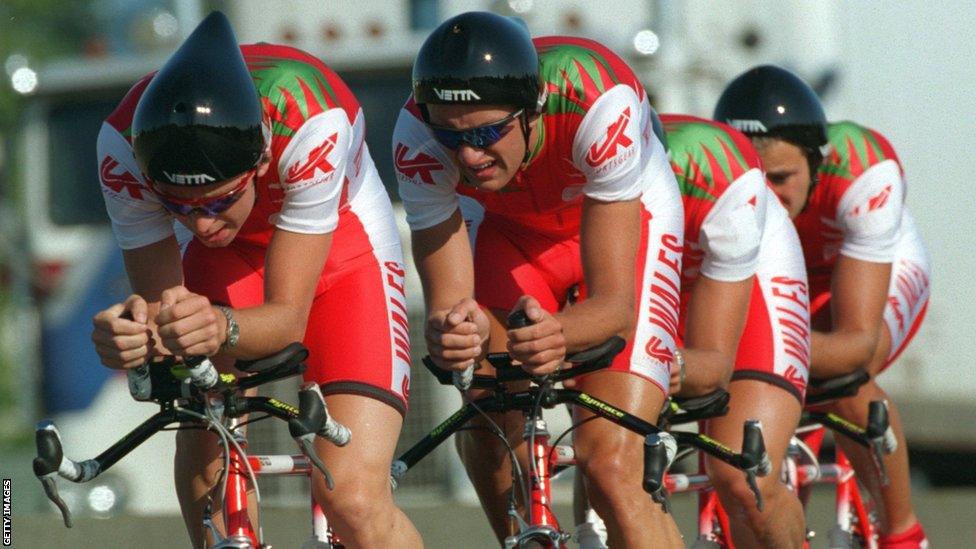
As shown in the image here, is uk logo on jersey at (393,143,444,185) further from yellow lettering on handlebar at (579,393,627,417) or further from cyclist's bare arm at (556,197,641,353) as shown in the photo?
yellow lettering on handlebar at (579,393,627,417)

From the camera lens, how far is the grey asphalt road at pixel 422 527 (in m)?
9.46

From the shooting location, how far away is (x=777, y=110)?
7711mm

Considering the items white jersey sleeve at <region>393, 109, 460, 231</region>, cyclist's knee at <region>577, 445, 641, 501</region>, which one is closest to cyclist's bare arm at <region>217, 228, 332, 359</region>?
white jersey sleeve at <region>393, 109, 460, 231</region>

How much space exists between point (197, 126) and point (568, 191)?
5.48 ft

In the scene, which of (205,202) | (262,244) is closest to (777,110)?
(262,244)

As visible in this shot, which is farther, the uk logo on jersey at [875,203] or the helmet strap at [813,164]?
the uk logo on jersey at [875,203]

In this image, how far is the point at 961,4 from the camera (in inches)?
511

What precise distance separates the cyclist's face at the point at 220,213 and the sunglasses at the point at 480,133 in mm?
598

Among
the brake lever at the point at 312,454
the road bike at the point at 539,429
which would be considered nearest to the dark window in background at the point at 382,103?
the road bike at the point at 539,429

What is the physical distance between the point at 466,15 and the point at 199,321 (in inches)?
58.5

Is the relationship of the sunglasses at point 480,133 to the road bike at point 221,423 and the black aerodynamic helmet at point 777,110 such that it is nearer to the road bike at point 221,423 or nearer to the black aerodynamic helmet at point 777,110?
the road bike at point 221,423

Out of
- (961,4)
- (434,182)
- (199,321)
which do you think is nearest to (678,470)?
(961,4)

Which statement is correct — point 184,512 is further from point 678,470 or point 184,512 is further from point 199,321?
point 678,470

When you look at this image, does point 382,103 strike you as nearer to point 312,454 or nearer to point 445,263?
point 445,263
